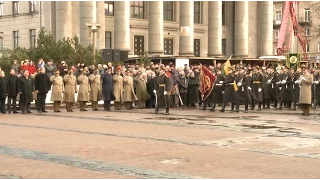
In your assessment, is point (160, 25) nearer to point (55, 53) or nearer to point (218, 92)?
point (55, 53)

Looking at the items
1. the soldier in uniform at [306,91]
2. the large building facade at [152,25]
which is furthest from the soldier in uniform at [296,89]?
the large building facade at [152,25]

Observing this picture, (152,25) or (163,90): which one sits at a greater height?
(152,25)

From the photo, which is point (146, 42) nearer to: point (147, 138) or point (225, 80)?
point (225, 80)

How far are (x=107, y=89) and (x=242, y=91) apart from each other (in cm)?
628

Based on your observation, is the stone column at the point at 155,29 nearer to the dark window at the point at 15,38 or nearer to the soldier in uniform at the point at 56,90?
the dark window at the point at 15,38

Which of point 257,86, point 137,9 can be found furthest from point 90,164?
point 137,9

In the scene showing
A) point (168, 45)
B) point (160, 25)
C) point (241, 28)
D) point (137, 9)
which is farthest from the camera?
point (241, 28)

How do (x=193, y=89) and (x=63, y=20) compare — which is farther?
(x=63, y=20)

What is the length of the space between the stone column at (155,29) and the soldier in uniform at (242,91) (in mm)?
27121

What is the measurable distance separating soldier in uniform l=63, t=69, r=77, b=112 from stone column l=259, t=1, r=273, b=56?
1629 inches

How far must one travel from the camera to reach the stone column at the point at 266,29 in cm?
6444

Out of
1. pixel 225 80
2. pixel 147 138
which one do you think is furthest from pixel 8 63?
pixel 147 138

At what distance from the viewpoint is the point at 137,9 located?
59094 millimetres

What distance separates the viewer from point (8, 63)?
33156 mm
